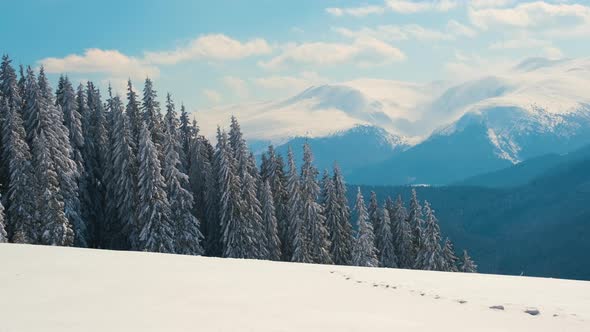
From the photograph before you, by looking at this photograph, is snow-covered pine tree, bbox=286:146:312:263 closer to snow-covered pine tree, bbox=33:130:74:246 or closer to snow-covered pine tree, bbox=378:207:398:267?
snow-covered pine tree, bbox=378:207:398:267

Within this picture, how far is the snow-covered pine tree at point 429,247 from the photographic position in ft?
196

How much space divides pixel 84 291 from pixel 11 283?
2.43 m

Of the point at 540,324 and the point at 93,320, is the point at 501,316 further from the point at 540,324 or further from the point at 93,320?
the point at 93,320

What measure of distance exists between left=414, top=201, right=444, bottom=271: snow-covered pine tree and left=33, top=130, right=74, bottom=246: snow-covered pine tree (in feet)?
123

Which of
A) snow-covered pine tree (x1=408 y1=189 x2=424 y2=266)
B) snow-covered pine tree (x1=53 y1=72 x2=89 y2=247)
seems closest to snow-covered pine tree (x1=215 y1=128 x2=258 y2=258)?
snow-covered pine tree (x1=53 y1=72 x2=89 y2=247)

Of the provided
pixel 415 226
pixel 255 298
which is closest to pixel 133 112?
pixel 415 226

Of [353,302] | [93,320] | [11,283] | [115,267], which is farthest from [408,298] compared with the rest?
[11,283]

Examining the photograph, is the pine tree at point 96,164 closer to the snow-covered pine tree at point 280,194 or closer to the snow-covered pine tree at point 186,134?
the snow-covered pine tree at point 186,134

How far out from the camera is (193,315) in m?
11.9

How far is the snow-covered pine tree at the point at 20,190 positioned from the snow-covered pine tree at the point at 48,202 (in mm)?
609

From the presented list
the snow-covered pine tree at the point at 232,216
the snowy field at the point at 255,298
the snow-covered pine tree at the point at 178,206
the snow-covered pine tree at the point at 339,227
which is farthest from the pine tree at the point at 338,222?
the snowy field at the point at 255,298

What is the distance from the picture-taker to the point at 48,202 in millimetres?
45156

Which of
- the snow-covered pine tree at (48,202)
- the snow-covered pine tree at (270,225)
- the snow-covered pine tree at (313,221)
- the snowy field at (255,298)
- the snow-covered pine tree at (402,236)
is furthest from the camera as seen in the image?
the snow-covered pine tree at (402,236)

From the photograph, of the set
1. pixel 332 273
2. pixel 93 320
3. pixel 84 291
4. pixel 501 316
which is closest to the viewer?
pixel 93 320
